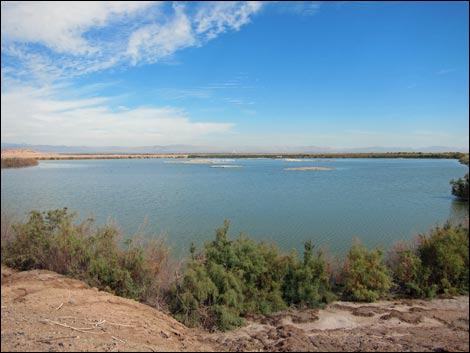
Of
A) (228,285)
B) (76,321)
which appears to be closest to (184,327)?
(228,285)

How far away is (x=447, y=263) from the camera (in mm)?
8836

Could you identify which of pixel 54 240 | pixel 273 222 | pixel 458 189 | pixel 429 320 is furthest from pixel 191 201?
pixel 458 189

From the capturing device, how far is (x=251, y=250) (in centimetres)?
837

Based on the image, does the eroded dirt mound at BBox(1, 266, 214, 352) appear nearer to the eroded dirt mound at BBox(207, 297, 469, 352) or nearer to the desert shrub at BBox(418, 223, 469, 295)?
the eroded dirt mound at BBox(207, 297, 469, 352)

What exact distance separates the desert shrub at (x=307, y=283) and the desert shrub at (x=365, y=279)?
569mm

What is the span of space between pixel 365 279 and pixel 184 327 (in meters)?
4.81

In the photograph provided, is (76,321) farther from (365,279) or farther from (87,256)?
(365,279)

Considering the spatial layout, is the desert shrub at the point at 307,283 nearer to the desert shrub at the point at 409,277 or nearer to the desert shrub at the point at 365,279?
the desert shrub at the point at 365,279

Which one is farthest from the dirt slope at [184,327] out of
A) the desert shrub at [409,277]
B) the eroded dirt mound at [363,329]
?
the desert shrub at [409,277]

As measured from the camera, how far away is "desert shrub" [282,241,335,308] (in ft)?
26.4

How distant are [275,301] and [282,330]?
1.30 m

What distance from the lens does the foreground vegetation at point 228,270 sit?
298 inches

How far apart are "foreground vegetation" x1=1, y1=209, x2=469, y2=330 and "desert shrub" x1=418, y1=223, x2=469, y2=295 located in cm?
2

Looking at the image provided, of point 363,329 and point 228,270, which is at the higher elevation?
point 228,270
